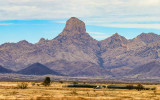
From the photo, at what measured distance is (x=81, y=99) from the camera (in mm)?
84750

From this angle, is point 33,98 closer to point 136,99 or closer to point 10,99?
point 10,99

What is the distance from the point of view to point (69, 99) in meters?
84.7

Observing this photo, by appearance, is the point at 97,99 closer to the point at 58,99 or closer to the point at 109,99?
the point at 109,99

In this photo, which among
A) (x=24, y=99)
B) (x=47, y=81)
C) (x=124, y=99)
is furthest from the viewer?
(x=47, y=81)

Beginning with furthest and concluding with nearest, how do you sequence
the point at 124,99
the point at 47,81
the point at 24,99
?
1. the point at 47,81
2. the point at 124,99
3. the point at 24,99

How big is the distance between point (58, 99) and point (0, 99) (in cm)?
1350

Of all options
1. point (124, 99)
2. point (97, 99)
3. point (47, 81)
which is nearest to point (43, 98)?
point (97, 99)

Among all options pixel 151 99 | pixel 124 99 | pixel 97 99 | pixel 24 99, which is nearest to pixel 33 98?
pixel 24 99

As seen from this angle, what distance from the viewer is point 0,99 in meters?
83.5

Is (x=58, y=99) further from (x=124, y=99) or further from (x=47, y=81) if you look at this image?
(x=47, y=81)

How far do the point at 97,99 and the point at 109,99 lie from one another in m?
3.02

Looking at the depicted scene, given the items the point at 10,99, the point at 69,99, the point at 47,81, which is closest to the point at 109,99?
the point at 69,99

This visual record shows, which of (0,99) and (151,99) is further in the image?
(151,99)

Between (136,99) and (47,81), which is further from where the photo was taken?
(47,81)
